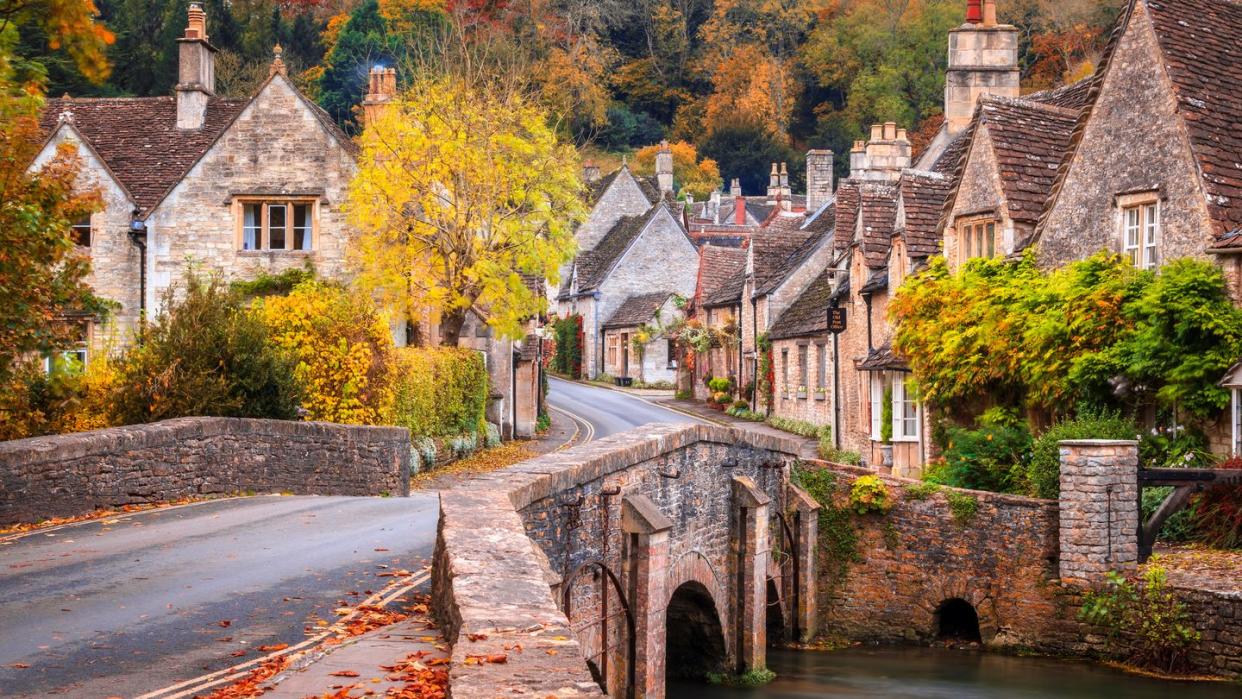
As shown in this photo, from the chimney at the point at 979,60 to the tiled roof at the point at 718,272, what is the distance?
60.3 ft

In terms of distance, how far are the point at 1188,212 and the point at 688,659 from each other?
10668 mm

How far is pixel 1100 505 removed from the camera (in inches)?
903

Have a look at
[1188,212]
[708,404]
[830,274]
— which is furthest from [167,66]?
[1188,212]

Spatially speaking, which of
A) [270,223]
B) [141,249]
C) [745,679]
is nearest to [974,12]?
[270,223]

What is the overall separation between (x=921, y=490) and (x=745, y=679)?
5398 millimetres

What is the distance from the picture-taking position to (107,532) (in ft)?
54.6

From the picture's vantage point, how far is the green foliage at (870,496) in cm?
2702

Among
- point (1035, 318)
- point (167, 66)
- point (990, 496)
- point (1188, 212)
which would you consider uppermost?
point (167, 66)

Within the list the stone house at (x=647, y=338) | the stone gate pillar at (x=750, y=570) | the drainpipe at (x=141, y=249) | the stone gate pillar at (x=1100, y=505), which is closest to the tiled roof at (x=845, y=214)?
the stone gate pillar at (x=1100, y=505)

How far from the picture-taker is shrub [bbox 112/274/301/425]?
2241 cm

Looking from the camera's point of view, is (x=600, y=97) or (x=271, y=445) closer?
(x=271, y=445)

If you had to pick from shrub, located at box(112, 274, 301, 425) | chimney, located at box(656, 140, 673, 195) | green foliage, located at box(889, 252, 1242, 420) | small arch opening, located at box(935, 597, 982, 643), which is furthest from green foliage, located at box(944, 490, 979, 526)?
chimney, located at box(656, 140, 673, 195)

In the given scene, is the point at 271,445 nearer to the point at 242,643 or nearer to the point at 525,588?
the point at 242,643

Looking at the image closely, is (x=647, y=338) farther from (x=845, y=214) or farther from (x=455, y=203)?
(x=455, y=203)
